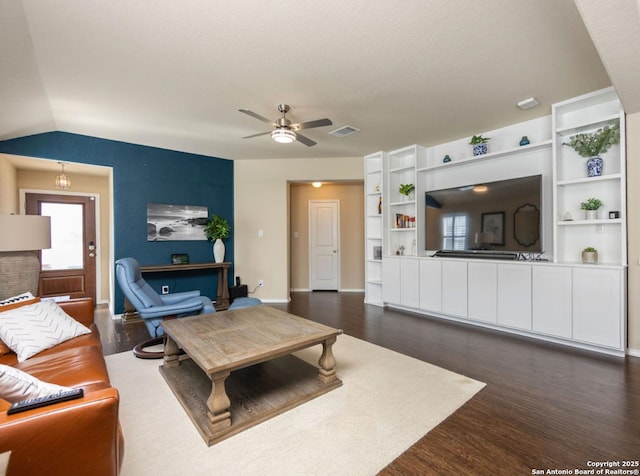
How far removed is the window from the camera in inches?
172

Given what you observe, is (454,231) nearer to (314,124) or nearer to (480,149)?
(480,149)

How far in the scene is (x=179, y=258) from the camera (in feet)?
16.8

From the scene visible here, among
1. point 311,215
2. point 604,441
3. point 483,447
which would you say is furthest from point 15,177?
point 604,441

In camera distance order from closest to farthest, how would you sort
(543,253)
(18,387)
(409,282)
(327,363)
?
1. (18,387)
2. (327,363)
3. (543,253)
4. (409,282)

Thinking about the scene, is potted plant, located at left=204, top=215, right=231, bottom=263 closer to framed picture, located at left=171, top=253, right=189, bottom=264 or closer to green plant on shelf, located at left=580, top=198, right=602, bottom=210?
framed picture, located at left=171, top=253, right=189, bottom=264

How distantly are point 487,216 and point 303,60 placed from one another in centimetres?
312

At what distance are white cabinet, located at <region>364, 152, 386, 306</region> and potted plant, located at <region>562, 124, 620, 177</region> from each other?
2735 millimetres

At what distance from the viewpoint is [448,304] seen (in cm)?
427

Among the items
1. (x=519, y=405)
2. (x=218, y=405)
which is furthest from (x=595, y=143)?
(x=218, y=405)

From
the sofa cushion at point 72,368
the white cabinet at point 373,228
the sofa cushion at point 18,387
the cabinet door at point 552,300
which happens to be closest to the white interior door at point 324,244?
the white cabinet at point 373,228

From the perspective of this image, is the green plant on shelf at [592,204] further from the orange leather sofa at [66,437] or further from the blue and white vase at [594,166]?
the orange leather sofa at [66,437]

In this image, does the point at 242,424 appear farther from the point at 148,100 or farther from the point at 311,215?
the point at 311,215

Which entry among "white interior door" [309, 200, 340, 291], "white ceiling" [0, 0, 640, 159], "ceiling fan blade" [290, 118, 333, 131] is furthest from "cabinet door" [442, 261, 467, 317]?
"white interior door" [309, 200, 340, 291]

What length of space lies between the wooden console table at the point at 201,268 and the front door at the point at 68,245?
1.72 meters
